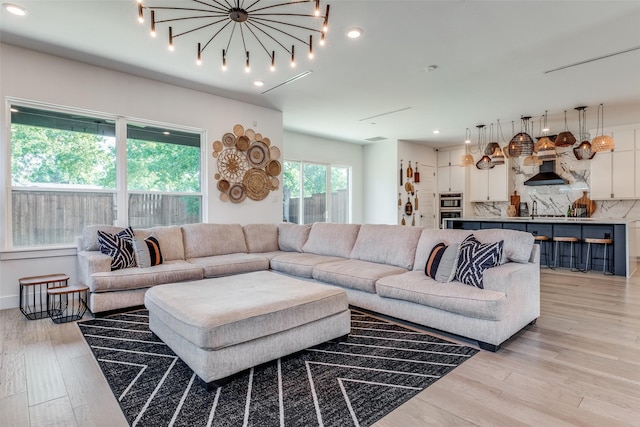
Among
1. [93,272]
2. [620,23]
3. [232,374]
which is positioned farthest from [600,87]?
[93,272]

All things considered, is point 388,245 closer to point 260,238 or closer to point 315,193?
point 260,238

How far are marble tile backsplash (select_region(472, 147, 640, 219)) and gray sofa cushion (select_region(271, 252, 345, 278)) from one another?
20.8 feet

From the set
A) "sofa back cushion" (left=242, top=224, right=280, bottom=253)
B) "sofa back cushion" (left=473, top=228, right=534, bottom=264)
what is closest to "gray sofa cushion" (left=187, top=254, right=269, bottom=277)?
"sofa back cushion" (left=242, top=224, right=280, bottom=253)

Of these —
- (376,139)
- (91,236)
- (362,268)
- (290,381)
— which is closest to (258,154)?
(91,236)

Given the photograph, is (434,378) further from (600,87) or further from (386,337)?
(600,87)

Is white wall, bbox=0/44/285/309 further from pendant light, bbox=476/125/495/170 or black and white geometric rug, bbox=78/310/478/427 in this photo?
pendant light, bbox=476/125/495/170

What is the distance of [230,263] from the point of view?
13.4 ft

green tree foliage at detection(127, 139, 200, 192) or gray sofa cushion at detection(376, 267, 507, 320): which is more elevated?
green tree foliage at detection(127, 139, 200, 192)

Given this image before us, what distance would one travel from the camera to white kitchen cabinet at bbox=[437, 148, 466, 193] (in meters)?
8.89

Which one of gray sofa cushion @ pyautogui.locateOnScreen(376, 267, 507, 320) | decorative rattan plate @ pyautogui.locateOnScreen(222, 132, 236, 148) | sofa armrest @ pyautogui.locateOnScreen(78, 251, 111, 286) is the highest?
decorative rattan plate @ pyautogui.locateOnScreen(222, 132, 236, 148)

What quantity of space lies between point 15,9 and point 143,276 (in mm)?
2570

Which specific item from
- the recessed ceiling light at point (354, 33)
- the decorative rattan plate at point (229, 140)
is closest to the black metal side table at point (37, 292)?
the decorative rattan plate at point (229, 140)

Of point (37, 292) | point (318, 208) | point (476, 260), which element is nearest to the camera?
point (476, 260)

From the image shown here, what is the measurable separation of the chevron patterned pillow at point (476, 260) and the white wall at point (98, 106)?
362 centimetres
